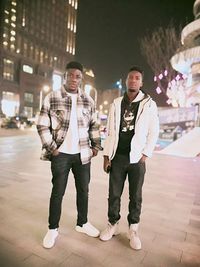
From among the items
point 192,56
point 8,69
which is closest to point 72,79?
point 192,56

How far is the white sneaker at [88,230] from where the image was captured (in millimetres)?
3332

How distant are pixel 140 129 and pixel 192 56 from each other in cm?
2095

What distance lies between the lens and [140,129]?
3.04m

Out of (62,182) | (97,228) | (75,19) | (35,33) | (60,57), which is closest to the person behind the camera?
(62,182)

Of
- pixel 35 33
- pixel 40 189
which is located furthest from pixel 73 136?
pixel 35 33

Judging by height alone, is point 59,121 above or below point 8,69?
below

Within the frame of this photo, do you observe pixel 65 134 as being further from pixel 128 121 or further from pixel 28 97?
pixel 28 97

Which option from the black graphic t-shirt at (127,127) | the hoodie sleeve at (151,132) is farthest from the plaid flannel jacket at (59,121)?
the hoodie sleeve at (151,132)

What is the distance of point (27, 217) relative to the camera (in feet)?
12.5

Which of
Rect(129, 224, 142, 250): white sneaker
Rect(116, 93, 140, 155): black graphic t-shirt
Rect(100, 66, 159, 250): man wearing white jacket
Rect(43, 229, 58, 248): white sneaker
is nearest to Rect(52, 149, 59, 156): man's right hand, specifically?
Rect(100, 66, 159, 250): man wearing white jacket

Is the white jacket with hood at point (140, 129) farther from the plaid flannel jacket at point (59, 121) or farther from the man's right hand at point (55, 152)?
the man's right hand at point (55, 152)

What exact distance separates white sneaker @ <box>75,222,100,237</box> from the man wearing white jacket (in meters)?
0.11

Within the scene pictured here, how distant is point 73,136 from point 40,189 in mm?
2542

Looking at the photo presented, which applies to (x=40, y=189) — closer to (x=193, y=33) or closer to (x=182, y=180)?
(x=182, y=180)
